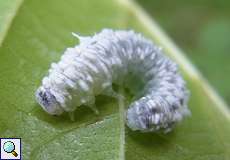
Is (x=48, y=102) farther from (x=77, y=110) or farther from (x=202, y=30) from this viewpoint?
(x=202, y=30)

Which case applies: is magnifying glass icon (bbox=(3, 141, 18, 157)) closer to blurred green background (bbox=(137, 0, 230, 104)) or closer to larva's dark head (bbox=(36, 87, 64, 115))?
larva's dark head (bbox=(36, 87, 64, 115))

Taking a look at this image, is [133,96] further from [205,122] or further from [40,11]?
[40,11]

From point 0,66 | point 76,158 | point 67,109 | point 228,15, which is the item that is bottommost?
point 76,158

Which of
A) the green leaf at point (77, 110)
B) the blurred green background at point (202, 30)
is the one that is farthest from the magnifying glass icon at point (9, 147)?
the blurred green background at point (202, 30)

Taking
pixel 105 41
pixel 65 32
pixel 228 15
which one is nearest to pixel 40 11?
pixel 65 32

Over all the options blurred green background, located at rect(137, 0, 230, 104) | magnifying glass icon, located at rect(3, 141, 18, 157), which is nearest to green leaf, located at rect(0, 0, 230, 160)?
magnifying glass icon, located at rect(3, 141, 18, 157)

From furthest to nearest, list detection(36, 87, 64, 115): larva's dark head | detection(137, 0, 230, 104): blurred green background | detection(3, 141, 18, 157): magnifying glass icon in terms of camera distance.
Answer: detection(137, 0, 230, 104): blurred green background → detection(36, 87, 64, 115): larva's dark head → detection(3, 141, 18, 157): magnifying glass icon

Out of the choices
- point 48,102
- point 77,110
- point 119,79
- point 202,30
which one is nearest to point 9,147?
point 48,102
